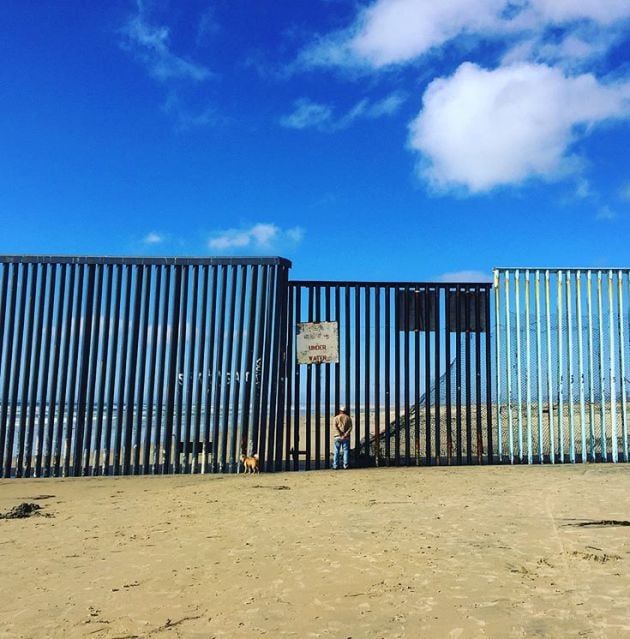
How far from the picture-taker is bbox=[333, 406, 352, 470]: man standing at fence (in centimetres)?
1291

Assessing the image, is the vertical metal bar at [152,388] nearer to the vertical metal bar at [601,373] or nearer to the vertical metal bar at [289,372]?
the vertical metal bar at [289,372]

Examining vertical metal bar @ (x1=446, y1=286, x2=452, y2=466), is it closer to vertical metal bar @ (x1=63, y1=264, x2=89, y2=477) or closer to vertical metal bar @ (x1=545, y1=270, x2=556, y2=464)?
vertical metal bar @ (x1=545, y1=270, x2=556, y2=464)

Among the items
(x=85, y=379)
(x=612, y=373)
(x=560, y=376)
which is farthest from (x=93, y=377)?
(x=612, y=373)

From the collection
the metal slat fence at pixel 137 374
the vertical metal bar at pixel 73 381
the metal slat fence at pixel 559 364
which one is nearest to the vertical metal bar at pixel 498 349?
the metal slat fence at pixel 559 364

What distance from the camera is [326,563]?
5906 mm

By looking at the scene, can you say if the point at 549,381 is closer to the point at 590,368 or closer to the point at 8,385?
the point at 590,368

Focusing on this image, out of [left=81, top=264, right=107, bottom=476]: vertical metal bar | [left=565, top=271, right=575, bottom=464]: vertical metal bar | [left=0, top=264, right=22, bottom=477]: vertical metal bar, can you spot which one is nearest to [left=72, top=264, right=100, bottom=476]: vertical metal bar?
[left=81, top=264, right=107, bottom=476]: vertical metal bar

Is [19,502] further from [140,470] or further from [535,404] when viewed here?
[535,404]

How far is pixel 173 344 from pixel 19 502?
4222 millimetres

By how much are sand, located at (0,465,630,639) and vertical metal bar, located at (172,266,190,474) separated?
2529 mm

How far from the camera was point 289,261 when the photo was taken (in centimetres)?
1343

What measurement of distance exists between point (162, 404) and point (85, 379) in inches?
65.7

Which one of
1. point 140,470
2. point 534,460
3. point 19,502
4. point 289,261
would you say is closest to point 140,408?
point 140,470

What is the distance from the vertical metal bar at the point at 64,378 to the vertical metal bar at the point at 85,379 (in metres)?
0.27
